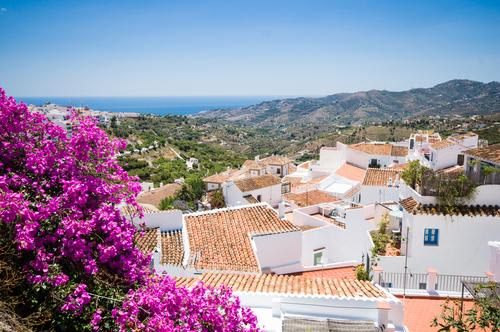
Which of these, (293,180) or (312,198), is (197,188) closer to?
(293,180)

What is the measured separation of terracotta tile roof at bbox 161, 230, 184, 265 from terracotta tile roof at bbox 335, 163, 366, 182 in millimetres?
25891

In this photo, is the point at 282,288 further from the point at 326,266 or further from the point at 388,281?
the point at 326,266

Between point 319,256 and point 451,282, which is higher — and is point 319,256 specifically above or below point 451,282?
below

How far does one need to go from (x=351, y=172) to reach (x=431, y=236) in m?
27.1

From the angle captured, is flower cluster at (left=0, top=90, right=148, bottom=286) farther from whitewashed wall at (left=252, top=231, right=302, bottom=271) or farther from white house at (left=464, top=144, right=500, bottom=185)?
white house at (left=464, top=144, right=500, bottom=185)

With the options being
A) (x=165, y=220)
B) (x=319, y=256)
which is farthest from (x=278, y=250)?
(x=165, y=220)

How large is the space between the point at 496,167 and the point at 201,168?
70.5 m

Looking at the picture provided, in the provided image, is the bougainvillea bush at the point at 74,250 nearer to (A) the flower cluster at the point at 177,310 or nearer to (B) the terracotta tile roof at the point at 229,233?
(A) the flower cluster at the point at 177,310

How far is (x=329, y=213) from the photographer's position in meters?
23.5

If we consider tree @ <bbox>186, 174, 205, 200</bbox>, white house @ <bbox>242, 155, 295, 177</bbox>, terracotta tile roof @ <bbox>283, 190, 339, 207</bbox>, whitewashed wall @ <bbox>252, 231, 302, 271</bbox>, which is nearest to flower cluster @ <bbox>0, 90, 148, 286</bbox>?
whitewashed wall @ <bbox>252, 231, 302, 271</bbox>

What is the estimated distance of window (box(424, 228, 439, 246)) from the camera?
1439 cm

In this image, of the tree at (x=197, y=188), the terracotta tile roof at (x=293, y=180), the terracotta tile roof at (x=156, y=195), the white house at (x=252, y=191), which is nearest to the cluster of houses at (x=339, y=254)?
the white house at (x=252, y=191)

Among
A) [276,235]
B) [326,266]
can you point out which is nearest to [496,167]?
[326,266]

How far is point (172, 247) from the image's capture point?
48.9 feet
